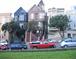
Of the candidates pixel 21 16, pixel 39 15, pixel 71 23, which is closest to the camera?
pixel 71 23

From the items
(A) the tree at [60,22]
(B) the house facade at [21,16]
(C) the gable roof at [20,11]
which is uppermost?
(C) the gable roof at [20,11]

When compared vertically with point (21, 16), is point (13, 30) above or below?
below

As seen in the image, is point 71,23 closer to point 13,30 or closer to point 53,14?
point 53,14

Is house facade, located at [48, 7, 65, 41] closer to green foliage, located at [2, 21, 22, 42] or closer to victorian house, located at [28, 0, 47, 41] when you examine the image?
victorian house, located at [28, 0, 47, 41]

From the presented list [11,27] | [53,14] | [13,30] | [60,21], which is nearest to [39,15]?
[53,14]

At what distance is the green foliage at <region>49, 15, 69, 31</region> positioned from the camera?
5516 centimetres

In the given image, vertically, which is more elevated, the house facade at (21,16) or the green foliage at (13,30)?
the house facade at (21,16)

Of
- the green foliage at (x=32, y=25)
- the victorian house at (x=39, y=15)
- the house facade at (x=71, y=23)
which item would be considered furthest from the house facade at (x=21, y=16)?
the house facade at (x=71, y=23)

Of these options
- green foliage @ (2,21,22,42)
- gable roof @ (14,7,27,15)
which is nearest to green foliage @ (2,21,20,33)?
green foliage @ (2,21,22,42)

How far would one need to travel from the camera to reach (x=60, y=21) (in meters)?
55.2

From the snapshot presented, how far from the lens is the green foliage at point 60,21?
181 ft

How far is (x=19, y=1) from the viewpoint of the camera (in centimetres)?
6225

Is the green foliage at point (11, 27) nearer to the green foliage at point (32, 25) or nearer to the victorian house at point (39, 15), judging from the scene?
the green foliage at point (32, 25)

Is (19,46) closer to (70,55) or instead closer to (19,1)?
(70,55)
